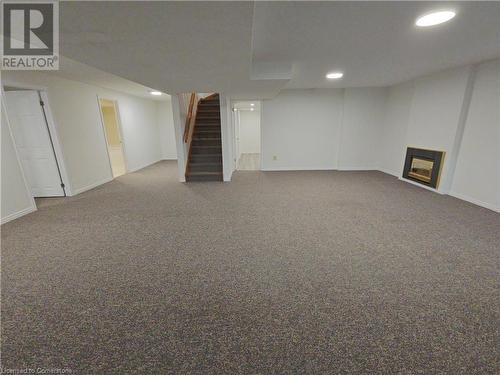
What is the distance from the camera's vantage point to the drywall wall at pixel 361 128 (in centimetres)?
582

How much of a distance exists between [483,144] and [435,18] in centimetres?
271

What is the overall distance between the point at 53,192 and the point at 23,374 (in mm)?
4183

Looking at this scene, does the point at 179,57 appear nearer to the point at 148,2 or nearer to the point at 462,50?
the point at 148,2

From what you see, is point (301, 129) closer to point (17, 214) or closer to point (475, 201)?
point (475, 201)

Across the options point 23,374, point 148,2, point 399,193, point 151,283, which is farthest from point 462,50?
point 23,374

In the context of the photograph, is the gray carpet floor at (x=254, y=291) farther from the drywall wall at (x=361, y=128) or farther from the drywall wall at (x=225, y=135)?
the drywall wall at (x=361, y=128)

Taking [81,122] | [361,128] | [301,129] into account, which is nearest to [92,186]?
[81,122]

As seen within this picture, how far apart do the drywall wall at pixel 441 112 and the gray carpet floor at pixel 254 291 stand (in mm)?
1169

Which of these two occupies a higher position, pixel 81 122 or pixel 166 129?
pixel 81 122

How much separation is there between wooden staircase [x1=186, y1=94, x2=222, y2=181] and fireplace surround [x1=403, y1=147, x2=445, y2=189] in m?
4.50

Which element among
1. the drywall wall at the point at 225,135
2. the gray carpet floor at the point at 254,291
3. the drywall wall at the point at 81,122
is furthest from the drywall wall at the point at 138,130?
the gray carpet floor at the point at 254,291

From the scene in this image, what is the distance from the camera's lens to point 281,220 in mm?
3082

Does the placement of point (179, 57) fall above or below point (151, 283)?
above

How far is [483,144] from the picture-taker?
3406mm
